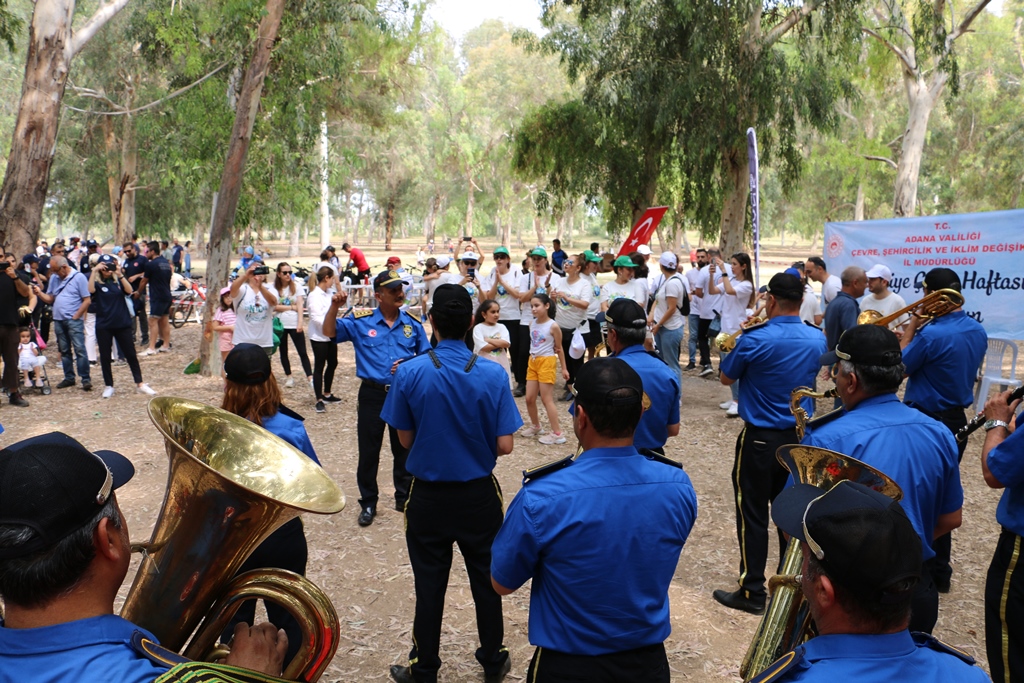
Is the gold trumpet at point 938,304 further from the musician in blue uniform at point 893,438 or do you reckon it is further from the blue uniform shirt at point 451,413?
the blue uniform shirt at point 451,413

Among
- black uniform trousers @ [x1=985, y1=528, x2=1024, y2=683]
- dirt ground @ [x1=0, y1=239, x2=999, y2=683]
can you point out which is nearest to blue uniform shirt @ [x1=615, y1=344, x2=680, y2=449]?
dirt ground @ [x1=0, y1=239, x2=999, y2=683]

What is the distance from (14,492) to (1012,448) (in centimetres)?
A: 331

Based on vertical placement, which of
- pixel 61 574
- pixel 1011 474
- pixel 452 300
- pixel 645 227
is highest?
pixel 645 227

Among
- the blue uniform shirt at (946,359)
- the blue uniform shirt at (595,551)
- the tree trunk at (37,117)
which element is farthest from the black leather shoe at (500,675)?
the tree trunk at (37,117)

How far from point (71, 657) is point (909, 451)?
289cm

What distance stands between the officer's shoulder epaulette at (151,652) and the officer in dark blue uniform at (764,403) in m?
3.96

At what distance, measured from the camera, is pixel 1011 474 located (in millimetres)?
3049

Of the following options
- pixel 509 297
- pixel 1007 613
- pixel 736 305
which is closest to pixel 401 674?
pixel 1007 613

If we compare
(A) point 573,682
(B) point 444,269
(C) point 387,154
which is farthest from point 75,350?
(C) point 387,154

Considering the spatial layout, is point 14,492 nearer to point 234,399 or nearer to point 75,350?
point 234,399

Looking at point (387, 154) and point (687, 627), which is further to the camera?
point (387, 154)

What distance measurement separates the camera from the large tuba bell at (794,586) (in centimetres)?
227

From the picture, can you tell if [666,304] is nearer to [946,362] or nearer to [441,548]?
[946,362]

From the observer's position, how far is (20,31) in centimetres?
1336
